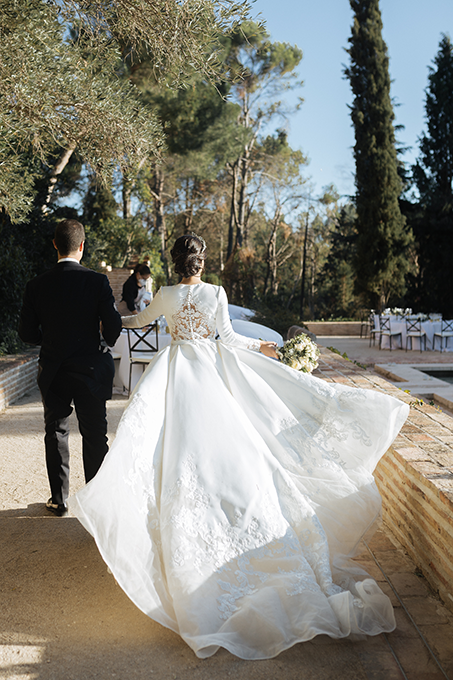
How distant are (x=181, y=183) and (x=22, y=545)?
28.0 metres

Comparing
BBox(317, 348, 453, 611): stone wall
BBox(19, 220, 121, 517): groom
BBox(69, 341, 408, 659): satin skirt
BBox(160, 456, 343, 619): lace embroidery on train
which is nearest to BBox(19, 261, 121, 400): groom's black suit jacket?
BBox(19, 220, 121, 517): groom

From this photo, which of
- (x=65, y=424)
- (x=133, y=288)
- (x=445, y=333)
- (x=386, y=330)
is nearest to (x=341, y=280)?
(x=386, y=330)

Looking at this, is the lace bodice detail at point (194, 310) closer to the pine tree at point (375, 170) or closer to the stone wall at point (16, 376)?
the stone wall at point (16, 376)

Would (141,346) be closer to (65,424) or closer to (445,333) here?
(65,424)

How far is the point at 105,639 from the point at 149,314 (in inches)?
68.2

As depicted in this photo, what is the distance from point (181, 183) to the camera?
2948cm

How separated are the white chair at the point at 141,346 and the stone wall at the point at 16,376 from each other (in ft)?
5.05

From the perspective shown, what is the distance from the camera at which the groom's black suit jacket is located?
10.8 ft

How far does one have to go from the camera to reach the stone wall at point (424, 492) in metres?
2.49

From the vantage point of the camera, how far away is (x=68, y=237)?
3340mm

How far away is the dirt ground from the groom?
2.45ft

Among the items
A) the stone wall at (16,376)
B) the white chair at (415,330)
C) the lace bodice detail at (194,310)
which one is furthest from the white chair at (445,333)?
the lace bodice detail at (194,310)

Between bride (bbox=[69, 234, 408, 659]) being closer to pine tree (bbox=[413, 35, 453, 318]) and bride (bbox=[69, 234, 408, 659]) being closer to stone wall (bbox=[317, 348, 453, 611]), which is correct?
stone wall (bbox=[317, 348, 453, 611])

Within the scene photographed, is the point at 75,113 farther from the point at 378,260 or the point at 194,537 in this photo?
the point at 378,260
